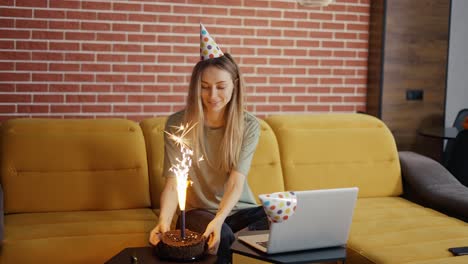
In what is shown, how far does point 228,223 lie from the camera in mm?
2688

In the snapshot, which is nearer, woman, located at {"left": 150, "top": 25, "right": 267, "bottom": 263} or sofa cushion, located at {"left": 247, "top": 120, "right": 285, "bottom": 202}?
woman, located at {"left": 150, "top": 25, "right": 267, "bottom": 263}

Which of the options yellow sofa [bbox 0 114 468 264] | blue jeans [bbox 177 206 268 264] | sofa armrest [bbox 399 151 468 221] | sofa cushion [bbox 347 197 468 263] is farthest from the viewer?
sofa armrest [bbox 399 151 468 221]

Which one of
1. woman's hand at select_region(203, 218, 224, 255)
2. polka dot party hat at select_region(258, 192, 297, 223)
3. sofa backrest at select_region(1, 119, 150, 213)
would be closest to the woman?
woman's hand at select_region(203, 218, 224, 255)

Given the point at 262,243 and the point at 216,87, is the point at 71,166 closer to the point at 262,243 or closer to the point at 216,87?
the point at 216,87

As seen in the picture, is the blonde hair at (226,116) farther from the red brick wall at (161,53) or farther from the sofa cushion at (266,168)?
the red brick wall at (161,53)

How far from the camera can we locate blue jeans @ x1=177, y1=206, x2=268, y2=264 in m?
2.49

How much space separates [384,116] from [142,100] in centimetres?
162

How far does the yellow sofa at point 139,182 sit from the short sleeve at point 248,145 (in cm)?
43

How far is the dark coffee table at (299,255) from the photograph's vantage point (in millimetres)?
2189

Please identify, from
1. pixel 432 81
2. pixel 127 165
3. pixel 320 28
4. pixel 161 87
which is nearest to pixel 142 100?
pixel 161 87

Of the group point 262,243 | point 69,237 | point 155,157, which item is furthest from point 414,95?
point 69,237

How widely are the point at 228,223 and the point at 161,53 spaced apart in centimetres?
166

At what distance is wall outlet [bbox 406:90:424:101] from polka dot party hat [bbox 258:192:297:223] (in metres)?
2.53

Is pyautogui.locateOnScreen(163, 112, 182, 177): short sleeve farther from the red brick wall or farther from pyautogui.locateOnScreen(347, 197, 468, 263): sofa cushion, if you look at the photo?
the red brick wall
